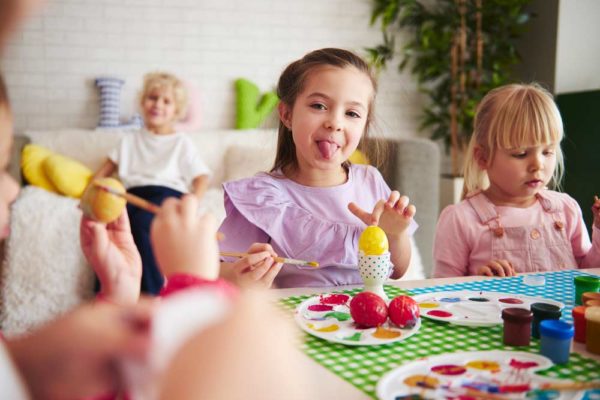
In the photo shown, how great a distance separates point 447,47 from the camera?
454 centimetres

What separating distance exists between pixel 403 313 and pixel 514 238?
0.94 m

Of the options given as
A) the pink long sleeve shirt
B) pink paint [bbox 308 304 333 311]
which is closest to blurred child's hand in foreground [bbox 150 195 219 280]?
pink paint [bbox 308 304 333 311]

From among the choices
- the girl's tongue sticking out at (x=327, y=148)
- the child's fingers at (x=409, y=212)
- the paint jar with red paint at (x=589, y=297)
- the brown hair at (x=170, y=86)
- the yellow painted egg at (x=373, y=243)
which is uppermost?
the brown hair at (x=170, y=86)

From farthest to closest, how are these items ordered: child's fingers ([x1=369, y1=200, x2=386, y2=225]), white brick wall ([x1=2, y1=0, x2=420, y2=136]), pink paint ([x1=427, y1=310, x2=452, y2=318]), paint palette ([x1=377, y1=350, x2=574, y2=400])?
white brick wall ([x1=2, y1=0, x2=420, y2=136]) → child's fingers ([x1=369, y1=200, x2=386, y2=225]) → pink paint ([x1=427, y1=310, x2=452, y2=318]) → paint palette ([x1=377, y1=350, x2=574, y2=400])

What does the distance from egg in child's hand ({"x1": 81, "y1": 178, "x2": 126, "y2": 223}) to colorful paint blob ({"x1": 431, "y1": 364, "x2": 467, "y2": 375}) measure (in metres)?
0.48

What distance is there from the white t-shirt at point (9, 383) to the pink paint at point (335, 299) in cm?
79

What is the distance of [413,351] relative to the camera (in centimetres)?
88

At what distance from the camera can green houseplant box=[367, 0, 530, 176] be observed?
14.6 ft

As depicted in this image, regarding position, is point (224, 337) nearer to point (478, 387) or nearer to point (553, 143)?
point (478, 387)

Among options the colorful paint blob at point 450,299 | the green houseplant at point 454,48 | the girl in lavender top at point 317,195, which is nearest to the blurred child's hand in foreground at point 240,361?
the colorful paint blob at point 450,299

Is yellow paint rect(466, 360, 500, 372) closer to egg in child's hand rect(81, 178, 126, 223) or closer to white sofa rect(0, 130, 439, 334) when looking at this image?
egg in child's hand rect(81, 178, 126, 223)

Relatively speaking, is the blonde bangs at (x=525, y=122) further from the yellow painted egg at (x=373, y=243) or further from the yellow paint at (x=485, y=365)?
the yellow paint at (x=485, y=365)

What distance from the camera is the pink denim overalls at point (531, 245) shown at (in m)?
1.75

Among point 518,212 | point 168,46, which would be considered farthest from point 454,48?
point 518,212
